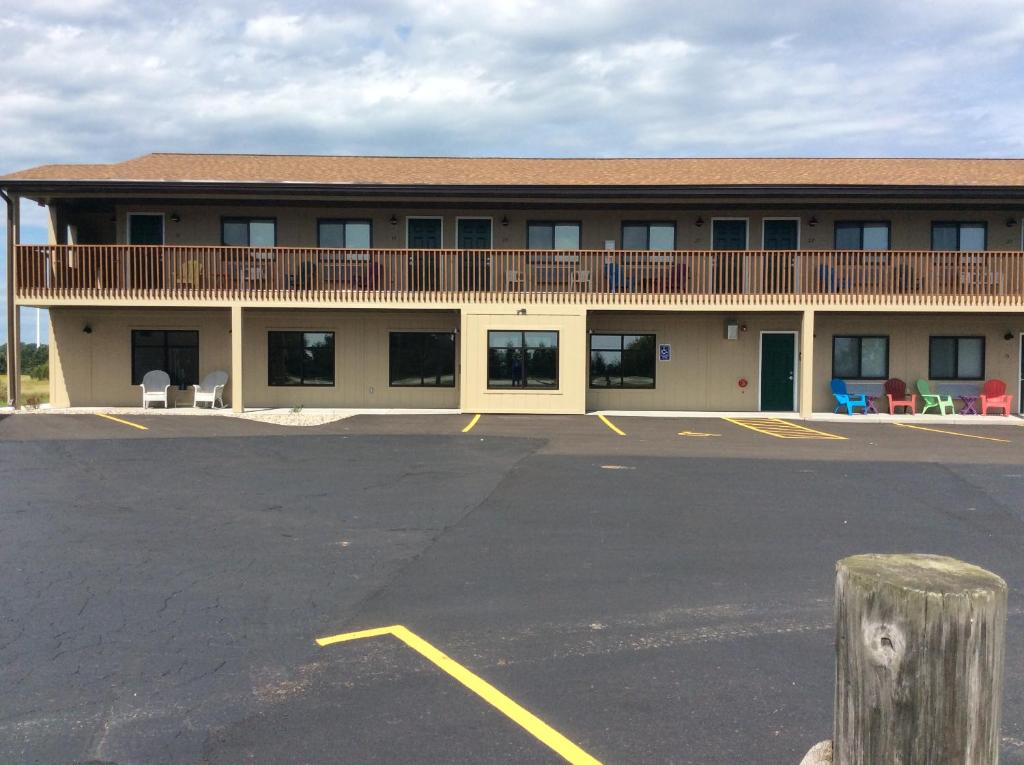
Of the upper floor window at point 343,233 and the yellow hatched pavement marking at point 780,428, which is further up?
the upper floor window at point 343,233

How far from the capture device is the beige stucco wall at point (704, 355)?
22672 mm

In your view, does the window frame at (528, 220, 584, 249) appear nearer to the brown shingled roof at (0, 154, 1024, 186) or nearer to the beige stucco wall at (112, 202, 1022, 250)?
the beige stucco wall at (112, 202, 1022, 250)

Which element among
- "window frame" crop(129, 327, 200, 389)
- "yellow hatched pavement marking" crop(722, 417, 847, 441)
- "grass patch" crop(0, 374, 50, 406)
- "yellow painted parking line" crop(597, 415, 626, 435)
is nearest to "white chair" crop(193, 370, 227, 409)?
"window frame" crop(129, 327, 200, 389)

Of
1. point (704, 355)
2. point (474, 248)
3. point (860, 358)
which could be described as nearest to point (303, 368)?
point (474, 248)

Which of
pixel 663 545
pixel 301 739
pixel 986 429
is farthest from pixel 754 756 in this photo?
pixel 986 429

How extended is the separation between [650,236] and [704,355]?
377cm

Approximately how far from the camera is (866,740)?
1.94 meters

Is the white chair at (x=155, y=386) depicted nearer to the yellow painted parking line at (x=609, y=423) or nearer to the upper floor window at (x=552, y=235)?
the upper floor window at (x=552, y=235)

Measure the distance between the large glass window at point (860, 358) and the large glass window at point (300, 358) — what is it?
47.9 feet

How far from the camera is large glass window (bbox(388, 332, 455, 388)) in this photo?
2288cm

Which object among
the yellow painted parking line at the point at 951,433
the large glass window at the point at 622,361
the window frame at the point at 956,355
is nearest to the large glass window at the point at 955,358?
the window frame at the point at 956,355

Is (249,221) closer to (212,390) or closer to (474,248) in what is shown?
(212,390)

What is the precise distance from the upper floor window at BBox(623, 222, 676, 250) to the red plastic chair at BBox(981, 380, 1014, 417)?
9.57 metres

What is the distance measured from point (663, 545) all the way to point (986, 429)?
49.3 feet
